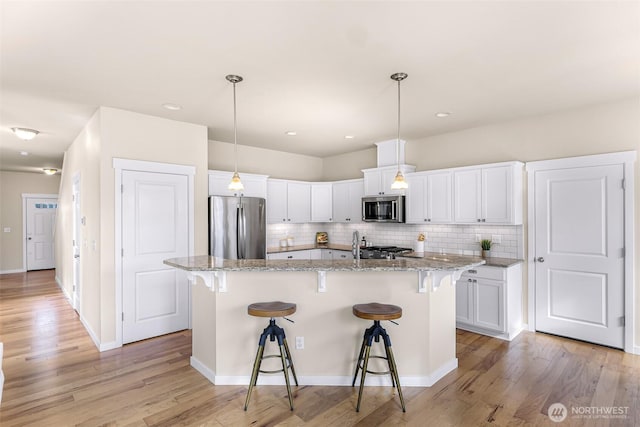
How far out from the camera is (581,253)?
3979mm

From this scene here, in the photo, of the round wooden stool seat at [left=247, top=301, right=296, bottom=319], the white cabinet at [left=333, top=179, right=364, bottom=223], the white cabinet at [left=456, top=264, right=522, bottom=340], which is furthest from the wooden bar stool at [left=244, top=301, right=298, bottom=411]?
the white cabinet at [left=333, top=179, right=364, bottom=223]

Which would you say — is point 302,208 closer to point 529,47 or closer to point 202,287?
point 202,287

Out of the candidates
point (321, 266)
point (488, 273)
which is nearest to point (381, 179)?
point (488, 273)

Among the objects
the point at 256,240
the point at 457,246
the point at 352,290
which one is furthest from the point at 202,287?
the point at 457,246

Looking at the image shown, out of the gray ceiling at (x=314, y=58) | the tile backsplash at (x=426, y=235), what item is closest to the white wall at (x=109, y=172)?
the gray ceiling at (x=314, y=58)

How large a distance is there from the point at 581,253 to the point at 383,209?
2575 mm

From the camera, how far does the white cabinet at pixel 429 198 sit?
4.89 metres

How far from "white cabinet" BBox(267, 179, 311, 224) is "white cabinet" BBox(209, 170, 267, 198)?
1.06ft

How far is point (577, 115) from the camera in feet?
13.1

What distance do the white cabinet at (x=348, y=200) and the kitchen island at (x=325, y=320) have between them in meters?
3.13

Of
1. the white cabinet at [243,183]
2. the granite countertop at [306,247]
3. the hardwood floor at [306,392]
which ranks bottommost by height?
the hardwood floor at [306,392]

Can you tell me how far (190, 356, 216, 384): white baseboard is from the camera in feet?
10.1

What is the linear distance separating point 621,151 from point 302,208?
458 cm

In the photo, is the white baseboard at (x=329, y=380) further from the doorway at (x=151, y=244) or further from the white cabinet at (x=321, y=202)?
the white cabinet at (x=321, y=202)
